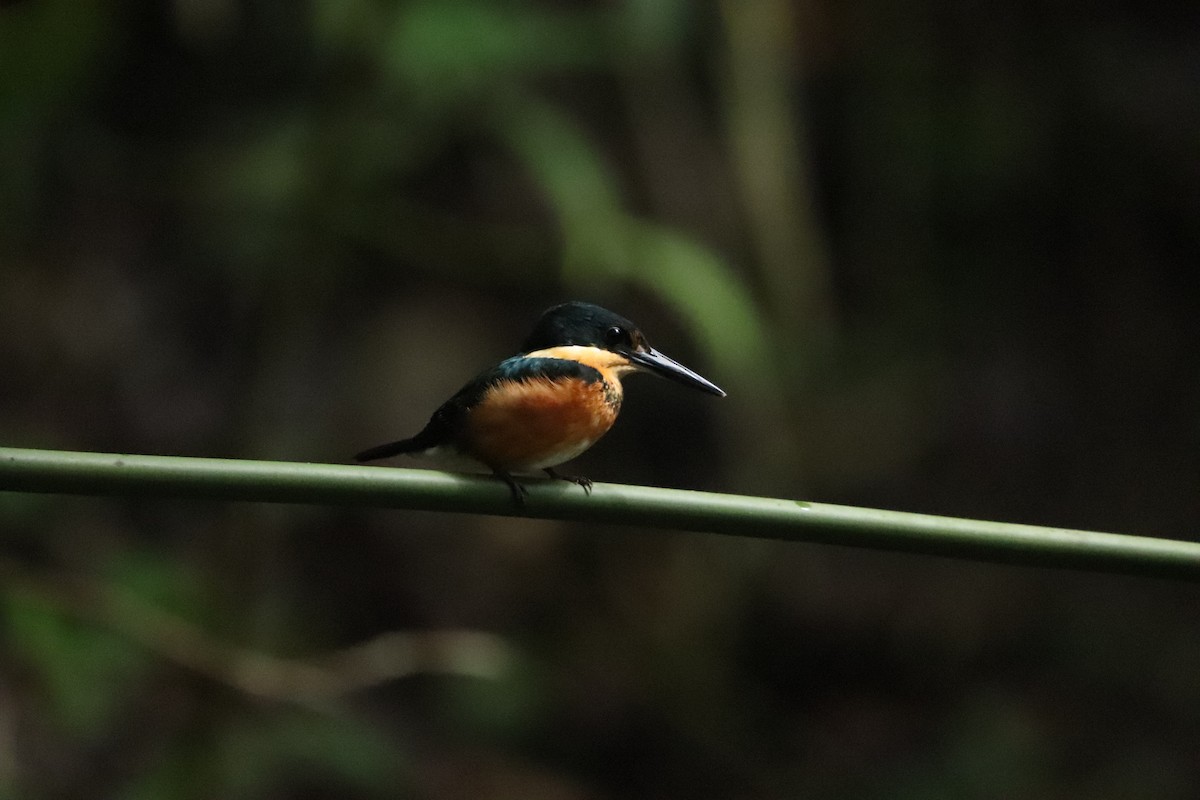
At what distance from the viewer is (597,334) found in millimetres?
1052

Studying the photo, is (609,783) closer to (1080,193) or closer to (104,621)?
(104,621)

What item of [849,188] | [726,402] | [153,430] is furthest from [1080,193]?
[153,430]

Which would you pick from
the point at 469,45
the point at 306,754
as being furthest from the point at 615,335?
the point at 306,754

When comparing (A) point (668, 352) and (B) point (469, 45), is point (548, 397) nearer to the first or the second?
(B) point (469, 45)

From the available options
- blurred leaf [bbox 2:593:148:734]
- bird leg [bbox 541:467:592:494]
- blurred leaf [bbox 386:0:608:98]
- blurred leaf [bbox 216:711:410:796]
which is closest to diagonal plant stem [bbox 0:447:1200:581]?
bird leg [bbox 541:467:592:494]

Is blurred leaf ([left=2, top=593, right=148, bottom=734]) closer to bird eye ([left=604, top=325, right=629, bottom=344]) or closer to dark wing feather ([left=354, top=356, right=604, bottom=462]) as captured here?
dark wing feather ([left=354, top=356, right=604, bottom=462])

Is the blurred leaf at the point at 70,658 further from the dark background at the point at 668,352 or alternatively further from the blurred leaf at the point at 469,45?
the blurred leaf at the point at 469,45

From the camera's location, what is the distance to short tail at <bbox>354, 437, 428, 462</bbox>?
3.26ft

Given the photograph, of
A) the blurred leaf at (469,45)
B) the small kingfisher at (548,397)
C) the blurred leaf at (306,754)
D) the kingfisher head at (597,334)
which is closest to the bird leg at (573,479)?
the small kingfisher at (548,397)

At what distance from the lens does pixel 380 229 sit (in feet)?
6.87

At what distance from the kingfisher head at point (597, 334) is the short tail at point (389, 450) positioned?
0.14 m

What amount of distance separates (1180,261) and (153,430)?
278 cm

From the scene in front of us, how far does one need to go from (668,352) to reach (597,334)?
1979mm

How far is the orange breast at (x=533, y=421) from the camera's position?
100 cm
